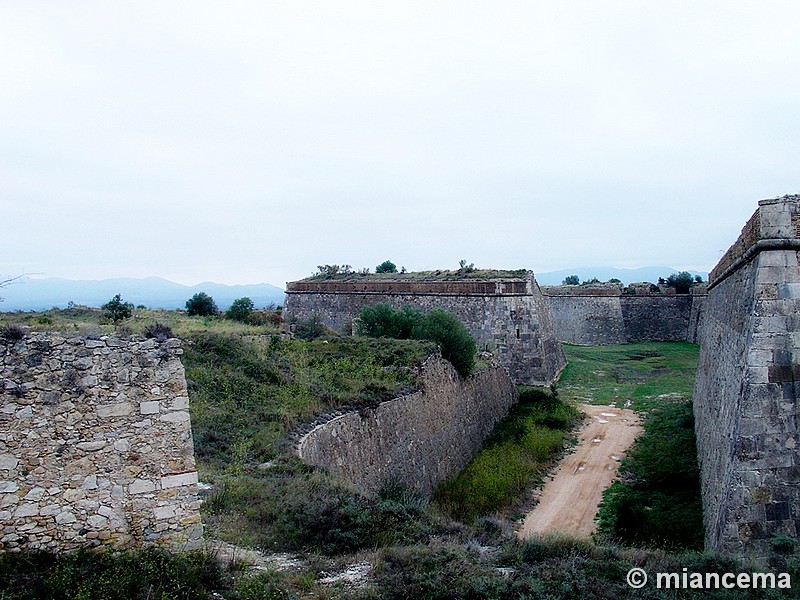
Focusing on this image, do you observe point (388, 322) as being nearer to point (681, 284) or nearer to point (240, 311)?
point (240, 311)

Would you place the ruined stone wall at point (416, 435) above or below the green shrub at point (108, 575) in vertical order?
below

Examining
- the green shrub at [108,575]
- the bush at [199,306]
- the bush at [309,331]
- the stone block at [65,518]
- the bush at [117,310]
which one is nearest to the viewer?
the green shrub at [108,575]

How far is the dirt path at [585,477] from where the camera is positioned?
494 inches

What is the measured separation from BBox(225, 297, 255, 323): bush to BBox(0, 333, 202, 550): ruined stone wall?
1946 cm

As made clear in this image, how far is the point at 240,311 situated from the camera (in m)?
25.7

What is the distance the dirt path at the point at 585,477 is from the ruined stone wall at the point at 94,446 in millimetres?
7133

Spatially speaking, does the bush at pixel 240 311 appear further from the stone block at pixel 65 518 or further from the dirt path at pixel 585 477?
the stone block at pixel 65 518

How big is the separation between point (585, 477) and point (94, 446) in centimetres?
1334

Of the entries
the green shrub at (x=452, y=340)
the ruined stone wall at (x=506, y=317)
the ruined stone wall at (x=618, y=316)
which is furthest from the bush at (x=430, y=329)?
the ruined stone wall at (x=618, y=316)

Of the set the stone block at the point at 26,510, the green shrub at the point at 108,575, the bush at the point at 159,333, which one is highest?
the bush at the point at 159,333

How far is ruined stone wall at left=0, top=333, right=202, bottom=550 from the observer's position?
5.29 meters

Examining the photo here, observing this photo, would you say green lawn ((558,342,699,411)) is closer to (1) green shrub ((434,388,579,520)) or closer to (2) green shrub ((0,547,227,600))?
(1) green shrub ((434,388,579,520))

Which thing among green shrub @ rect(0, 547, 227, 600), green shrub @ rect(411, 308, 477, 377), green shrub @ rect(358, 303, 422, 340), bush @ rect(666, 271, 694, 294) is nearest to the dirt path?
green shrub @ rect(411, 308, 477, 377)

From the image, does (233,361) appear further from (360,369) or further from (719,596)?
(719,596)
